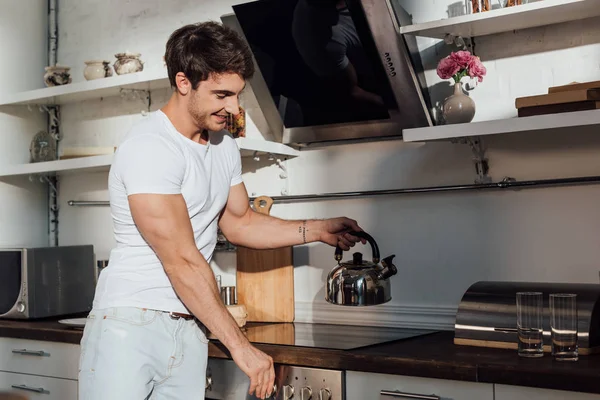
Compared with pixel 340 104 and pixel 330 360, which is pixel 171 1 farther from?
pixel 330 360

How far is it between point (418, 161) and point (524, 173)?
0.40 metres

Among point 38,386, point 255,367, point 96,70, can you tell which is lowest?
point 38,386

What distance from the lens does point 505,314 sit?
2.30 m

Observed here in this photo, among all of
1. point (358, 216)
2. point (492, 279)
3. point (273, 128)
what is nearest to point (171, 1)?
point (273, 128)

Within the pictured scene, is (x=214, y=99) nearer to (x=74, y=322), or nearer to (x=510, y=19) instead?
(x=510, y=19)

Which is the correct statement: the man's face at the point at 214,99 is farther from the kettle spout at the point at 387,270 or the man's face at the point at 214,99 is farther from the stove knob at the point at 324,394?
the stove knob at the point at 324,394

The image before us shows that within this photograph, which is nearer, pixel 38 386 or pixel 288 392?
pixel 288 392

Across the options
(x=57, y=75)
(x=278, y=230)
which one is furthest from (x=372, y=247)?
(x=57, y=75)

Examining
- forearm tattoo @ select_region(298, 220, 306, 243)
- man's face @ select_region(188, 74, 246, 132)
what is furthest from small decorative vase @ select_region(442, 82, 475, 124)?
man's face @ select_region(188, 74, 246, 132)

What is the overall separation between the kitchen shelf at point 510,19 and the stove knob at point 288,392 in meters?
1.22

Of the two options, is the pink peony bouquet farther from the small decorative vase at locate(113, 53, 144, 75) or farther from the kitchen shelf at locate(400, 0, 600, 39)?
the small decorative vase at locate(113, 53, 144, 75)

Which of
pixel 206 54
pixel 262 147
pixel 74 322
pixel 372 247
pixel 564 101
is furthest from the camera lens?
pixel 74 322

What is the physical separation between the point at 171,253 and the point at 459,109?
3.68ft

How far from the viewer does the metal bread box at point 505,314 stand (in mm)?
2164
